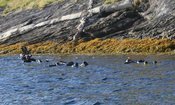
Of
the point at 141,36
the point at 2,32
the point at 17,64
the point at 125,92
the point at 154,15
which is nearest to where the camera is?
the point at 125,92

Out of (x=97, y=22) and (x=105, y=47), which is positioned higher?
(x=97, y=22)

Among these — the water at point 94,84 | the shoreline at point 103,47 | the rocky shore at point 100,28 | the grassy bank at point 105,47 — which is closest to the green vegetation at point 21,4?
the rocky shore at point 100,28

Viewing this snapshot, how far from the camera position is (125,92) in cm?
3888

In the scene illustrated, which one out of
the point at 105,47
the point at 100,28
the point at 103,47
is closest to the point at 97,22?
the point at 100,28

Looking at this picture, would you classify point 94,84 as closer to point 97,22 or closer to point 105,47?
point 105,47

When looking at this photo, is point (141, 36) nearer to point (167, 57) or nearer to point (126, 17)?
point (126, 17)

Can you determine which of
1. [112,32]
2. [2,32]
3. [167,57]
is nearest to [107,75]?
[167,57]

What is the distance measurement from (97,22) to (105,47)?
471 inches

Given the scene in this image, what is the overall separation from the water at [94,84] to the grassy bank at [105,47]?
26.1ft

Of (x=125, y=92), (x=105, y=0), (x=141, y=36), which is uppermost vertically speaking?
(x=105, y=0)

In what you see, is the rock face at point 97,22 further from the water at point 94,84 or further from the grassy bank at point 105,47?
the water at point 94,84

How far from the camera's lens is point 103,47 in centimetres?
8356

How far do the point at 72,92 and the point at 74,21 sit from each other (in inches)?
2313

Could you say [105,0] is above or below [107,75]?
above
